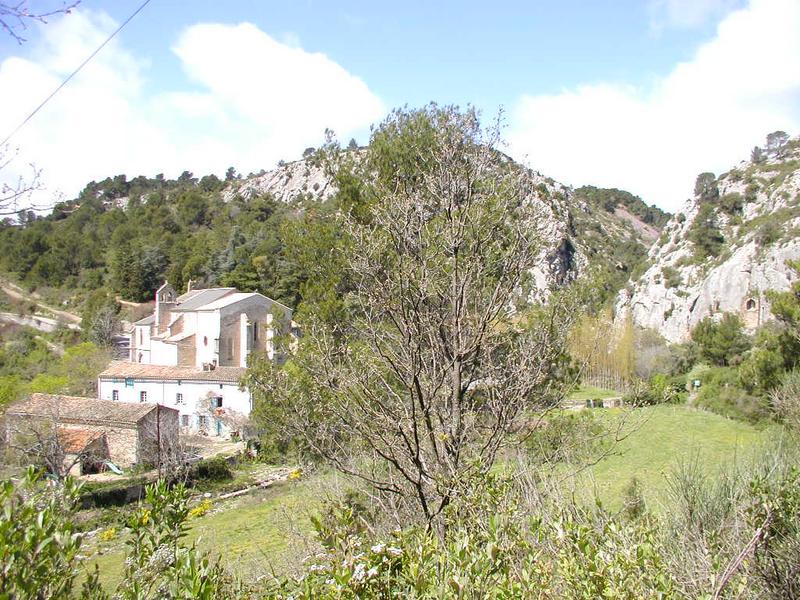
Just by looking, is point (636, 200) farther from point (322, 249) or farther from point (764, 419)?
point (322, 249)

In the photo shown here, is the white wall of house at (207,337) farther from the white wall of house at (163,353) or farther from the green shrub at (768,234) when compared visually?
the green shrub at (768,234)

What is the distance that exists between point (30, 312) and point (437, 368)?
65.3 metres

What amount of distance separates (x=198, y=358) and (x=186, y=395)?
607 cm

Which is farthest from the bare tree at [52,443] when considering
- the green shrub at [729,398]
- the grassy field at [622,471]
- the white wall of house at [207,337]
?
the green shrub at [729,398]

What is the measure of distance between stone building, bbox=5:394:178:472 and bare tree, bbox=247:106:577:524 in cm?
2089

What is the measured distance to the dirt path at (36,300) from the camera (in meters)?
60.0

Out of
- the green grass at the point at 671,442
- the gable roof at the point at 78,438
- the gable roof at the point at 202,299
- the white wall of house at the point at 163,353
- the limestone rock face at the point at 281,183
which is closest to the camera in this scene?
the green grass at the point at 671,442

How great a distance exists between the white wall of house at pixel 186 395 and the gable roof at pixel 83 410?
224 inches

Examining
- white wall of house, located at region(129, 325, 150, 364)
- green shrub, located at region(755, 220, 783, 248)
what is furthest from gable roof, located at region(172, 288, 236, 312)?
green shrub, located at region(755, 220, 783, 248)

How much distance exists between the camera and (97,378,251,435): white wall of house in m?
34.5

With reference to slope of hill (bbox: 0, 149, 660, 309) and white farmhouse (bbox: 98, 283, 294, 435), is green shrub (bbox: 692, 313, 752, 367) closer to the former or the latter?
slope of hill (bbox: 0, 149, 660, 309)

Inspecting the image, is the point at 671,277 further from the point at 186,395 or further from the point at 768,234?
the point at 186,395

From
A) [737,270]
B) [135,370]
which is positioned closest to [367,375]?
[135,370]

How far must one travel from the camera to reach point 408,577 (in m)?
2.73
